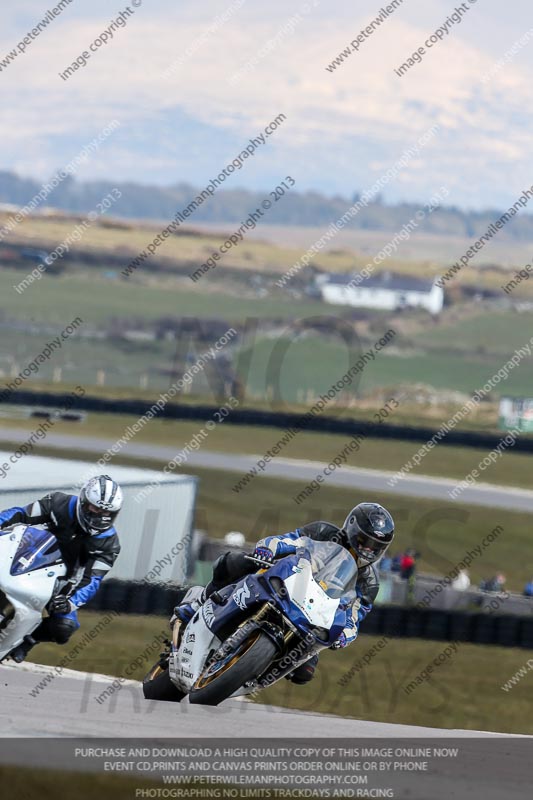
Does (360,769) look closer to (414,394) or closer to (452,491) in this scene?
(452,491)

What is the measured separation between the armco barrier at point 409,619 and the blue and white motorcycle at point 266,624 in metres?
9.22

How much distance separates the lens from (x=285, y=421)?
4425 cm

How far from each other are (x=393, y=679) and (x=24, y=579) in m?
9.27

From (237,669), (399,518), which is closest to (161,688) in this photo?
(237,669)

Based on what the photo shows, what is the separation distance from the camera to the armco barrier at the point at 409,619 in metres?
18.3

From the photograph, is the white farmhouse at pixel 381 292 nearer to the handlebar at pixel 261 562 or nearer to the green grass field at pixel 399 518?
the green grass field at pixel 399 518

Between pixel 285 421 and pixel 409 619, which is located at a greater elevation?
pixel 409 619

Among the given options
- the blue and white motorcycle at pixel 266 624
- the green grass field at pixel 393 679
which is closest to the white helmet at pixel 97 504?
the blue and white motorcycle at pixel 266 624

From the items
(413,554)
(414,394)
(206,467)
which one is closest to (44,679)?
(413,554)

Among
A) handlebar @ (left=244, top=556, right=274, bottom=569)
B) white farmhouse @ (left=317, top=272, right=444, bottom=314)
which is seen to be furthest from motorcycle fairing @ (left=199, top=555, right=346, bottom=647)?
white farmhouse @ (left=317, top=272, right=444, bottom=314)

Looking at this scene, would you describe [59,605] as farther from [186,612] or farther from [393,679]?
[393,679]

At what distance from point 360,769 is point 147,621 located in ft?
35.4

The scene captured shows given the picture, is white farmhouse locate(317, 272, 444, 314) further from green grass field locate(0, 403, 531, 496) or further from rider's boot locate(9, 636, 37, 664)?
rider's boot locate(9, 636, 37, 664)

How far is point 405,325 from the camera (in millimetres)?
107625
